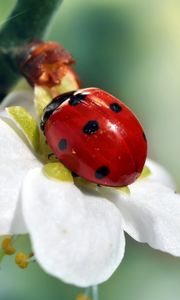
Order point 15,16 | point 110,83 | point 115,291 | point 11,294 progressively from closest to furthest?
1. point 15,16
2. point 11,294
3. point 115,291
4. point 110,83

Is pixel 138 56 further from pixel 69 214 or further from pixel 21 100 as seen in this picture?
pixel 69 214

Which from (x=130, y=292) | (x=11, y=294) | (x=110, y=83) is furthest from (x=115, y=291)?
(x=110, y=83)

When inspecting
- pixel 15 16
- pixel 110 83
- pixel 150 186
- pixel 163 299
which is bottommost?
pixel 163 299

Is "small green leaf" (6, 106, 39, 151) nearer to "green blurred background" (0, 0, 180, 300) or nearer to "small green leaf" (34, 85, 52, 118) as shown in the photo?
"small green leaf" (34, 85, 52, 118)

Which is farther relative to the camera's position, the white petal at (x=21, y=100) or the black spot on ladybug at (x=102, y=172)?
the white petal at (x=21, y=100)

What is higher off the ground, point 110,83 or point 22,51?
point 22,51

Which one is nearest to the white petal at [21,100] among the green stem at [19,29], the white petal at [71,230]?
the green stem at [19,29]

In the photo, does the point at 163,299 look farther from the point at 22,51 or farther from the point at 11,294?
the point at 22,51

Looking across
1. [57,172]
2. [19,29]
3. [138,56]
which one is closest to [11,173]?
[57,172]

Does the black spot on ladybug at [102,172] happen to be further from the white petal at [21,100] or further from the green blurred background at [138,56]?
the green blurred background at [138,56]
